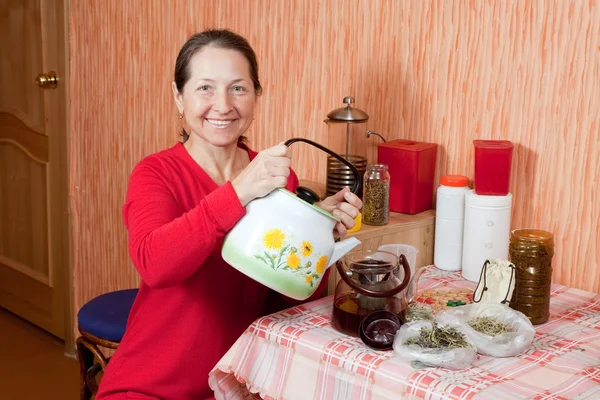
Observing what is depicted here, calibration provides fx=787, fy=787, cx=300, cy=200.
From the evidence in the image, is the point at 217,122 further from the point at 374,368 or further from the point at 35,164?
the point at 35,164

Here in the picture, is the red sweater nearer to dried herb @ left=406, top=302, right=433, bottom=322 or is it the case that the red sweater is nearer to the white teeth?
the white teeth

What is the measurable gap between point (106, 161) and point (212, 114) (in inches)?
63.6

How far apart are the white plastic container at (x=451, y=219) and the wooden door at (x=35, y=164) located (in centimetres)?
192

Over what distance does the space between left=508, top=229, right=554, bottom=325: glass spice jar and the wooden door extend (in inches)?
88.5

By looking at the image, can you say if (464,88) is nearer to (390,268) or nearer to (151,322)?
(390,268)

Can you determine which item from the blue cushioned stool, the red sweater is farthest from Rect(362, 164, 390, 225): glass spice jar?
the blue cushioned stool

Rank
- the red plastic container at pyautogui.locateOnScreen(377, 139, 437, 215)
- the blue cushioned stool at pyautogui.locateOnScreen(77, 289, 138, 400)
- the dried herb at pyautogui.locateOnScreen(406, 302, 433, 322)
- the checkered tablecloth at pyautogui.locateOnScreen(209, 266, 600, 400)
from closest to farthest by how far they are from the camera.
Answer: the checkered tablecloth at pyautogui.locateOnScreen(209, 266, 600, 400) < the dried herb at pyautogui.locateOnScreen(406, 302, 433, 322) < the red plastic container at pyautogui.locateOnScreen(377, 139, 437, 215) < the blue cushioned stool at pyautogui.locateOnScreen(77, 289, 138, 400)

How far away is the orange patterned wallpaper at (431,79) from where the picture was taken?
168cm

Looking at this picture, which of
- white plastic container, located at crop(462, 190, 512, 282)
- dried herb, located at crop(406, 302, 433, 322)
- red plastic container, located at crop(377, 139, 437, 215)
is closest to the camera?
dried herb, located at crop(406, 302, 433, 322)

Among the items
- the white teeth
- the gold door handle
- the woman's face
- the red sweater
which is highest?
the woman's face

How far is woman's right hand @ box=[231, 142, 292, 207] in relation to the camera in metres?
1.31

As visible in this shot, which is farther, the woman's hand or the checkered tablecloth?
the woman's hand

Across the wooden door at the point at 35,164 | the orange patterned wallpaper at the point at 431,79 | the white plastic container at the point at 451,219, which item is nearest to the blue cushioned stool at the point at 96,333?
the orange patterned wallpaper at the point at 431,79

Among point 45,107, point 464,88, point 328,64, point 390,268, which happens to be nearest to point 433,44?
point 464,88
